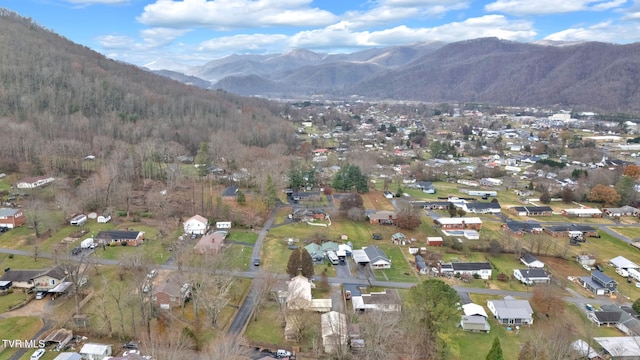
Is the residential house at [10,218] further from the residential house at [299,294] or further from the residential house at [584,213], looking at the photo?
the residential house at [584,213]

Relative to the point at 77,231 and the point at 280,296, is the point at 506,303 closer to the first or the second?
the point at 280,296

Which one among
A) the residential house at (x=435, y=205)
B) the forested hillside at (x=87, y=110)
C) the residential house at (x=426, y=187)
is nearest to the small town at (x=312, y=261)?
the residential house at (x=435, y=205)

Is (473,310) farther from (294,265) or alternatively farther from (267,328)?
(267,328)

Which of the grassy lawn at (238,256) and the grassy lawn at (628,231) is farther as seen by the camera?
the grassy lawn at (628,231)

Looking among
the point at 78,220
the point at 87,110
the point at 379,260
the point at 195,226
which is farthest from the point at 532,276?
the point at 87,110

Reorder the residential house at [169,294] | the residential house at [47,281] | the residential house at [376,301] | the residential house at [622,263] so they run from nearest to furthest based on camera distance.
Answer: the residential house at [376,301] < the residential house at [169,294] < the residential house at [47,281] < the residential house at [622,263]

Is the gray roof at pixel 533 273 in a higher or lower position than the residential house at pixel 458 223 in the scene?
lower

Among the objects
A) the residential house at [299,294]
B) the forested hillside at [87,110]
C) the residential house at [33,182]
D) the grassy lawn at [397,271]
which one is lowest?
the grassy lawn at [397,271]
